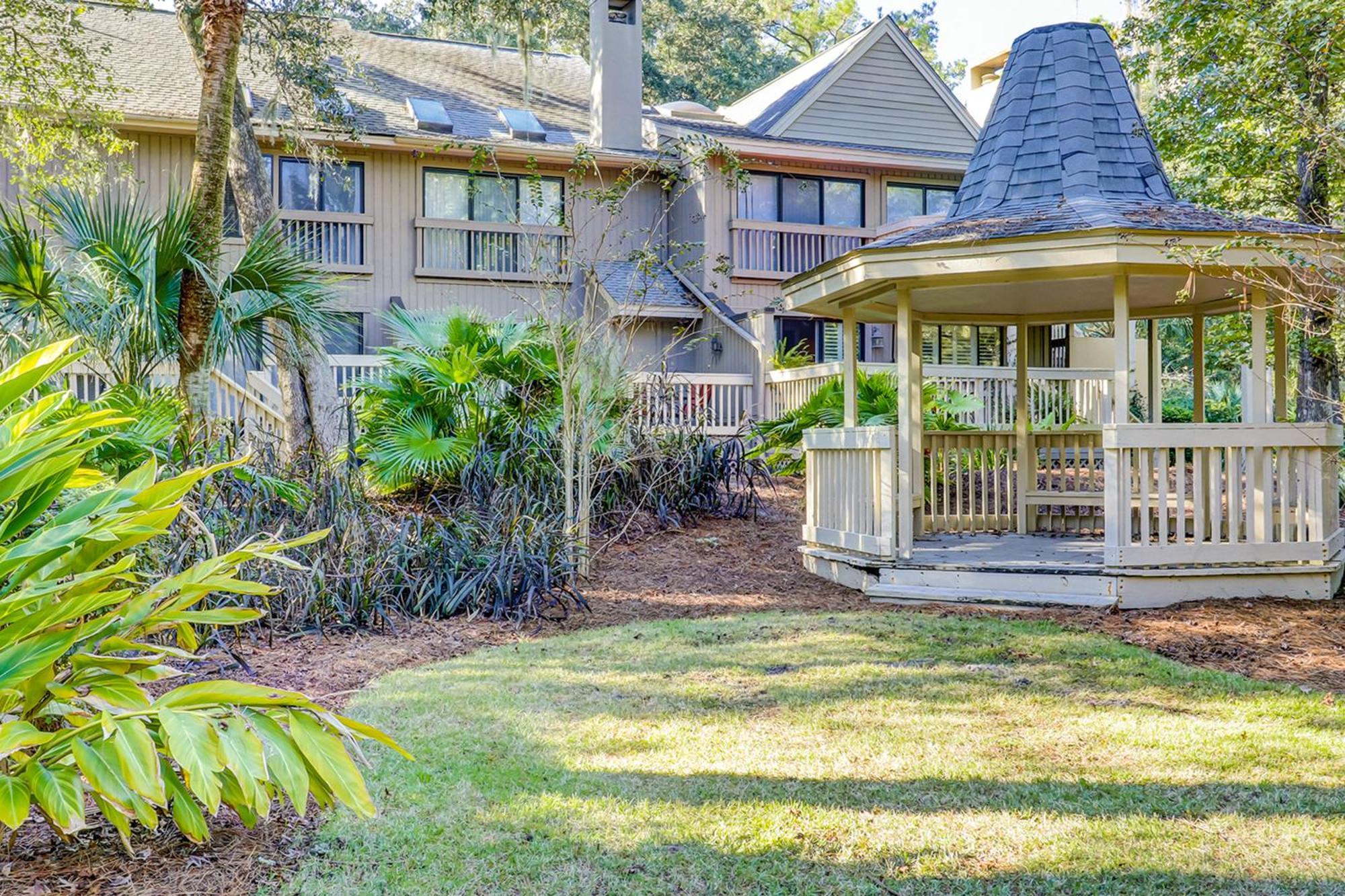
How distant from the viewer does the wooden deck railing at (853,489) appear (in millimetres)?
7945

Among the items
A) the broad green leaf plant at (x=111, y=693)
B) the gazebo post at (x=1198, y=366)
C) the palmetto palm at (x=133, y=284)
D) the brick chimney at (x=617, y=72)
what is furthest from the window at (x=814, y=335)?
the broad green leaf plant at (x=111, y=693)

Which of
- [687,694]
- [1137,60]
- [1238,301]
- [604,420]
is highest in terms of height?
[1137,60]

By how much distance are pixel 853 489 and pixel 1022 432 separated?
2.98 meters

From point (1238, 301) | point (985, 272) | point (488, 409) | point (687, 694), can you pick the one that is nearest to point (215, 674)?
point (687, 694)

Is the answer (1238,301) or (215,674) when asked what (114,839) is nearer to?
(215,674)

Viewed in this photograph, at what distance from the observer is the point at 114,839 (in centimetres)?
329

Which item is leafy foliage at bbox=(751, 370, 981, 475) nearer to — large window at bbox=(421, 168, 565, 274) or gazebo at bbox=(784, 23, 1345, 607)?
gazebo at bbox=(784, 23, 1345, 607)

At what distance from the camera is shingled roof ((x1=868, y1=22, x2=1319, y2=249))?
8.05 m

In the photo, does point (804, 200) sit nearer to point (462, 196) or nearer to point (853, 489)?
point (462, 196)

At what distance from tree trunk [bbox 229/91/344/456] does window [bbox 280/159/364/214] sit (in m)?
5.52

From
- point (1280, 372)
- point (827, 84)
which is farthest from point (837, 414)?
point (827, 84)

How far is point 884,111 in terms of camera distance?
71.5 ft

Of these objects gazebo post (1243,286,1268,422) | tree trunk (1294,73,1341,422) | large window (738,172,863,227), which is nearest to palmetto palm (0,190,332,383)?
gazebo post (1243,286,1268,422)

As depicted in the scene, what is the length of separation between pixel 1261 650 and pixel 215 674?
20.4ft
